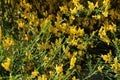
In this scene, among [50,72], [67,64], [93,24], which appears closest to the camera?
[50,72]

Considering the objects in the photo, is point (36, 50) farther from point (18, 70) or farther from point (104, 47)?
point (104, 47)

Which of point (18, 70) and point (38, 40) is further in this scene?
point (38, 40)

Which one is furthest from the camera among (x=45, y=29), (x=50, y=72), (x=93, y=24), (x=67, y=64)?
(x=93, y=24)

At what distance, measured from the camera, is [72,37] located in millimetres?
2561

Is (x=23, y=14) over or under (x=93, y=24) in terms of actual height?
over

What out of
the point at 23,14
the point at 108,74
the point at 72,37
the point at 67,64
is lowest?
the point at 108,74

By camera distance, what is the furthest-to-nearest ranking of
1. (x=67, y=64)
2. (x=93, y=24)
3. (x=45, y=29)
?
(x=93, y=24)
(x=67, y=64)
(x=45, y=29)

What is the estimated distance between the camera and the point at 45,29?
93.1 inches

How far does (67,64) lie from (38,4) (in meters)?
0.61

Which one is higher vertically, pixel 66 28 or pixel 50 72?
pixel 66 28

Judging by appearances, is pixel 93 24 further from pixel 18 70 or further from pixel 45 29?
pixel 18 70

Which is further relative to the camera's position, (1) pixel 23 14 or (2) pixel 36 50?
(1) pixel 23 14

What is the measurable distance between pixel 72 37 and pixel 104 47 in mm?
349

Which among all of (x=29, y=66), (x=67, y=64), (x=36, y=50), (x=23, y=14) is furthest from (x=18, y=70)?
(x=23, y=14)
